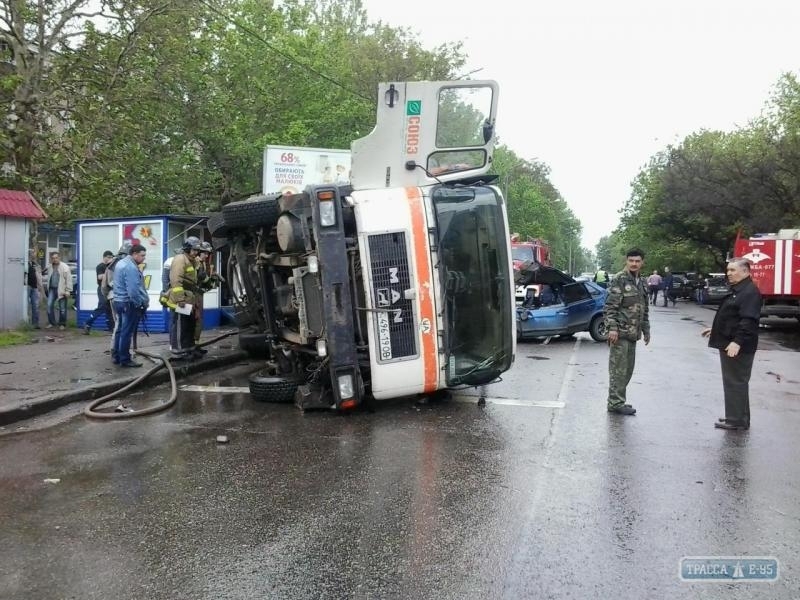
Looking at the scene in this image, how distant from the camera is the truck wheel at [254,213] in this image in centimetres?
718

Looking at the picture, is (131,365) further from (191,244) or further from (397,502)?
(397,502)

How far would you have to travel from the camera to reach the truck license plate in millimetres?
6523

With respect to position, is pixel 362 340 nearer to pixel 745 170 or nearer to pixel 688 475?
pixel 688 475

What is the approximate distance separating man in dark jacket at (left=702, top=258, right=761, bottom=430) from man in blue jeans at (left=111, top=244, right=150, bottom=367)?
724 cm

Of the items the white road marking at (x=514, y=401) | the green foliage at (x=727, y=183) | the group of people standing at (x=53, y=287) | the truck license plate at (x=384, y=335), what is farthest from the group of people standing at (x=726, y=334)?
the green foliage at (x=727, y=183)

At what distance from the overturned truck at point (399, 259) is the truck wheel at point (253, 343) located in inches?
95.8

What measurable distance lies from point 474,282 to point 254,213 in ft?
8.40

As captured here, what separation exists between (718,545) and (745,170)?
1270 inches

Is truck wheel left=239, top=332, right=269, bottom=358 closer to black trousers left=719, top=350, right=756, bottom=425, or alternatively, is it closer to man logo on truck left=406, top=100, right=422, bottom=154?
man logo on truck left=406, top=100, right=422, bottom=154

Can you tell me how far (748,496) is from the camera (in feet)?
15.3

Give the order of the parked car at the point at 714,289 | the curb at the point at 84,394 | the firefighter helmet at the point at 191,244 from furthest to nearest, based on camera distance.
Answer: the parked car at the point at 714,289, the firefighter helmet at the point at 191,244, the curb at the point at 84,394

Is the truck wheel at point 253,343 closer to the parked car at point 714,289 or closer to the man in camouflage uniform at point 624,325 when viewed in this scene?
the man in camouflage uniform at point 624,325

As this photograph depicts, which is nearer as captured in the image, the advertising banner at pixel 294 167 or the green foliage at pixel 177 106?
the green foliage at pixel 177 106

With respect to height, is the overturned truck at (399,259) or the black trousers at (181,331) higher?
the overturned truck at (399,259)
